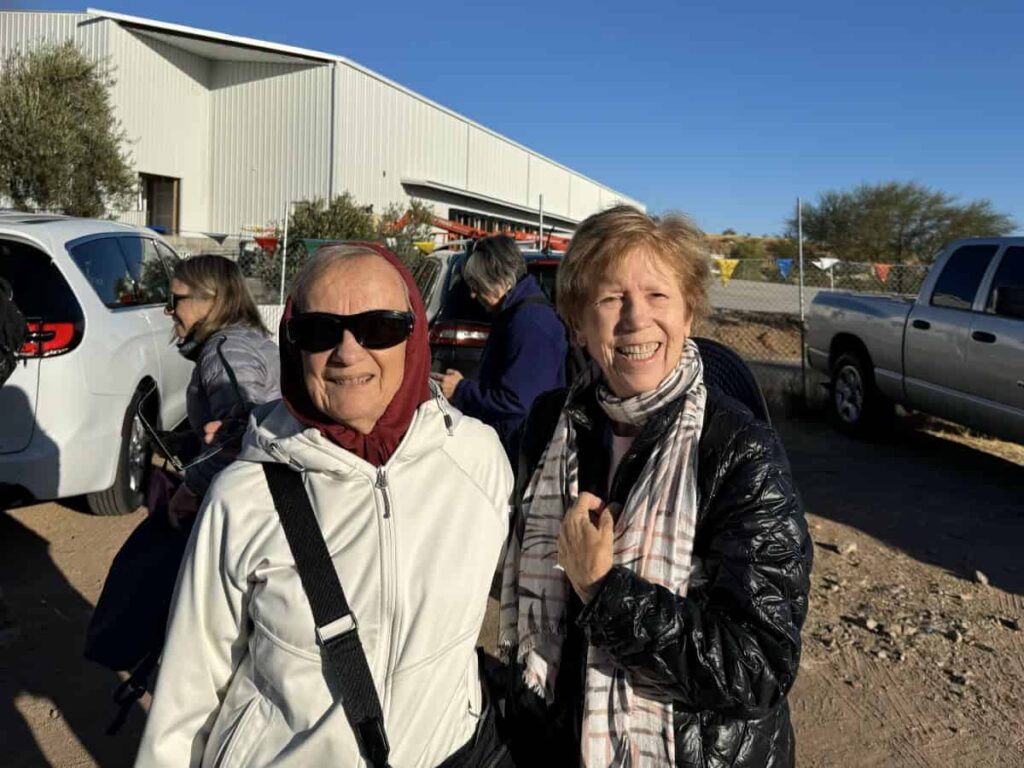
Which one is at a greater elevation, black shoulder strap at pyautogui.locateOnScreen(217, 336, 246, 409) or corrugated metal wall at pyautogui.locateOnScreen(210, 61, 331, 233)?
corrugated metal wall at pyautogui.locateOnScreen(210, 61, 331, 233)

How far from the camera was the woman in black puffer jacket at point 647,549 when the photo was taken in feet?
4.80

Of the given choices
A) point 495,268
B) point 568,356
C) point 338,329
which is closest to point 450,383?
point 495,268

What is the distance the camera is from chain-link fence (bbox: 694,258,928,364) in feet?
49.4

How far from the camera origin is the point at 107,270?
18.8 ft

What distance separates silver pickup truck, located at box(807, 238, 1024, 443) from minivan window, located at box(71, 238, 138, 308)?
6436 mm

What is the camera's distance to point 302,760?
1.46 metres

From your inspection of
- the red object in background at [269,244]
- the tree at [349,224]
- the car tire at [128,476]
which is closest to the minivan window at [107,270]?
the car tire at [128,476]

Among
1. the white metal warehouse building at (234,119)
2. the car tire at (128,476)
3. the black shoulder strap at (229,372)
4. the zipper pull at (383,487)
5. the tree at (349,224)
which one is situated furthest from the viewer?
the white metal warehouse building at (234,119)

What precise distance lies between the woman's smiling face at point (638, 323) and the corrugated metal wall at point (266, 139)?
2699 centimetres

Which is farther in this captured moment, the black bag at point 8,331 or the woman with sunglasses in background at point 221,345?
the black bag at point 8,331

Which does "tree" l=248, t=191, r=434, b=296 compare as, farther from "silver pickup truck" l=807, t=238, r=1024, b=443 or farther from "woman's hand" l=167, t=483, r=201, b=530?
"woman's hand" l=167, t=483, r=201, b=530

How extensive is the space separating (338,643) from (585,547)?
448 mm

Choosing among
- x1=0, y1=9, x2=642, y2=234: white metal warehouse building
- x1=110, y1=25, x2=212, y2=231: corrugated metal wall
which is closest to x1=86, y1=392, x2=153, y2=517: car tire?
x1=0, y1=9, x2=642, y2=234: white metal warehouse building

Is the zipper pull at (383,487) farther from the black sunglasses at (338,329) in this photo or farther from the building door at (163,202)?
the building door at (163,202)
